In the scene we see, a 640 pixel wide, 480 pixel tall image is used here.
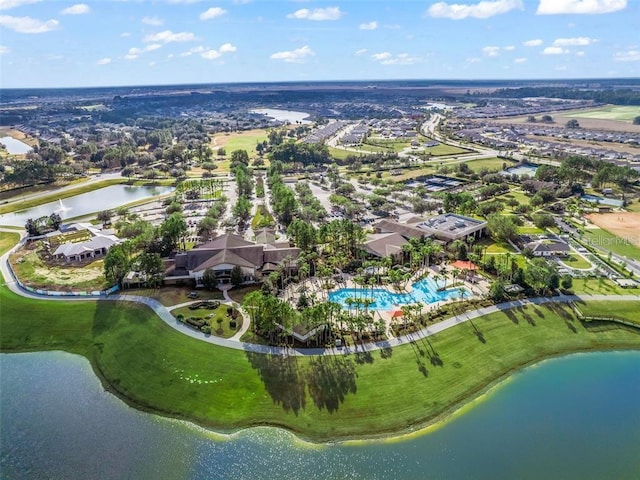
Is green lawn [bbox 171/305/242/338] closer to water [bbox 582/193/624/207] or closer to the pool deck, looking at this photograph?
the pool deck

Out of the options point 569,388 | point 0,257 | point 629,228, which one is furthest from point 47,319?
point 629,228

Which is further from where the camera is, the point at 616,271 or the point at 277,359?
the point at 616,271

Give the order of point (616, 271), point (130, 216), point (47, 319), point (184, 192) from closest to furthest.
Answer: point (47, 319) < point (616, 271) < point (130, 216) < point (184, 192)

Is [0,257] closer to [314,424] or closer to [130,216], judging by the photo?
[130,216]

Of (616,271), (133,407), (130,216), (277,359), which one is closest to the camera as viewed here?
(133,407)

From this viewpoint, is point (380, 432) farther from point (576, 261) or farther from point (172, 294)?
point (576, 261)

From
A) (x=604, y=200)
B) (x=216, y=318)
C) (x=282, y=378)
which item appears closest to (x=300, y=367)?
(x=282, y=378)
